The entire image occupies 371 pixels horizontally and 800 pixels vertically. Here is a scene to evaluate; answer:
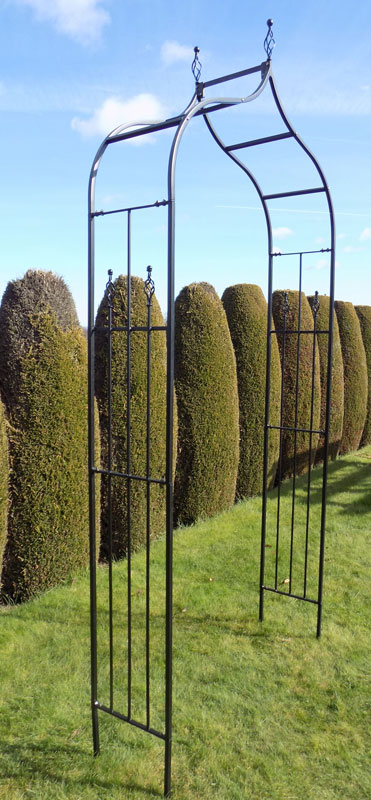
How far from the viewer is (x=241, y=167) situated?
3648 mm

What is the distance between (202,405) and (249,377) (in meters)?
1.23

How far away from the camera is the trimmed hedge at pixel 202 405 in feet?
19.5

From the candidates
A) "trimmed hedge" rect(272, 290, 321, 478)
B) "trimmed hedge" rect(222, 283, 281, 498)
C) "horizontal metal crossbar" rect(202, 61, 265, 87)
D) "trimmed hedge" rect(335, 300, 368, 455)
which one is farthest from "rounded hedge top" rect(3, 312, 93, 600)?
"trimmed hedge" rect(335, 300, 368, 455)

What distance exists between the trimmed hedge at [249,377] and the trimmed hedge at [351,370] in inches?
138

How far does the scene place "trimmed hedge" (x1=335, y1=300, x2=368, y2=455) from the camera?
33.7ft

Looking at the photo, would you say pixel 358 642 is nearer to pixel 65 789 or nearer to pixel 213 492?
pixel 65 789

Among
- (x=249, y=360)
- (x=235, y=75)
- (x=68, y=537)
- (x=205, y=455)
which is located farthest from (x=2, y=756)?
(x=249, y=360)

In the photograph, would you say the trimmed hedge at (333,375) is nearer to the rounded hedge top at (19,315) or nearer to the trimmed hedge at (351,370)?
the trimmed hedge at (351,370)

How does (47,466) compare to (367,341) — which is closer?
(47,466)

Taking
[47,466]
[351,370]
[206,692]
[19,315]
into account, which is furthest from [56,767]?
[351,370]

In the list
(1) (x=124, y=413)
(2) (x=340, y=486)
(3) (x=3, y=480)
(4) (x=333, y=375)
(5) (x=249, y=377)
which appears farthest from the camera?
(4) (x=333, y=375)

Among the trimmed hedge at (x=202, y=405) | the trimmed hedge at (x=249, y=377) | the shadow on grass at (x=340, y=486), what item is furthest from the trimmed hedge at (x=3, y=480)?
the shadow on grass at (x=340, y=486)

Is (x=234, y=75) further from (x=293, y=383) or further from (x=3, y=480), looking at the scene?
(x=293, y=383)

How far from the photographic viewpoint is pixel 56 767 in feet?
8.39
